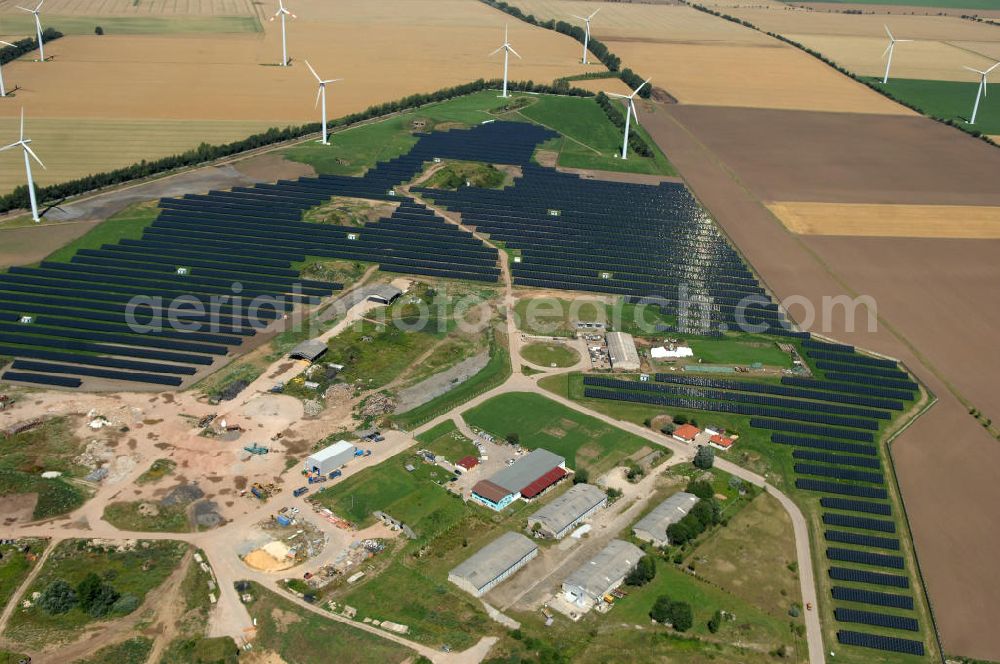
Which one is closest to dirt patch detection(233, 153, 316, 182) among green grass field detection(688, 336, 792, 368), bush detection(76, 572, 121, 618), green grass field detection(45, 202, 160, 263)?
green grass field detection(45, 202, 160, 263)

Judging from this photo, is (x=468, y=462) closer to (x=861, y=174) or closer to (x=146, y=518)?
(x=146, y=518)

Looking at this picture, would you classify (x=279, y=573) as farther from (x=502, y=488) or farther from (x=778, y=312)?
(x=778, y=312)

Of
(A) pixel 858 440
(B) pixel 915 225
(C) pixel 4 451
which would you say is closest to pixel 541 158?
(B) pixel 915 225

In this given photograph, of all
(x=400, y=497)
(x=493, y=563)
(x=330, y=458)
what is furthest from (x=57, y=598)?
(x=493, y=563)

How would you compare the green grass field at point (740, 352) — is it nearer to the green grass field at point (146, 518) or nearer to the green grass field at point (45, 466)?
the green grass field at point (146, 518)

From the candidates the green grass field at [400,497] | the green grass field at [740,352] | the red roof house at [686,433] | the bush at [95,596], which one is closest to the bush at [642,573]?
the green grass field at [400,497]

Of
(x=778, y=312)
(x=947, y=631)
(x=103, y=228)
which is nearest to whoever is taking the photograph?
(x=947, y=631)

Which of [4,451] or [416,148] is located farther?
[416,148]
